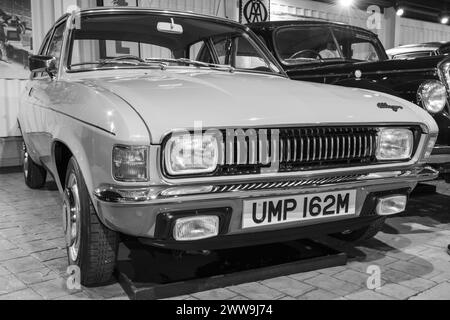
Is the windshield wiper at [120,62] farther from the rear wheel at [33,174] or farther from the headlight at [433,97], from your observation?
the rear wheel at [33,174]

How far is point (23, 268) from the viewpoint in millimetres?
2734

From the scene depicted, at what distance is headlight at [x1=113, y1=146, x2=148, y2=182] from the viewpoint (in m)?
1.87

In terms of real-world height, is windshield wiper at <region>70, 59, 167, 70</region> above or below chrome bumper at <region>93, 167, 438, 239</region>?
above

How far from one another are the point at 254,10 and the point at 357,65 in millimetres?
5094

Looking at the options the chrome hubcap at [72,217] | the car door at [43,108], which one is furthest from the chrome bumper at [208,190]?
the car door at [43,108]

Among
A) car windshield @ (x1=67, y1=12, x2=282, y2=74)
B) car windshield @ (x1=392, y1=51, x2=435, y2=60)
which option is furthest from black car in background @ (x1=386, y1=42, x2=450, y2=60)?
car windshield @ (x1=67, y1=12, x2=282, y2=74)

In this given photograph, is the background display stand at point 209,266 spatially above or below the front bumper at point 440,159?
below

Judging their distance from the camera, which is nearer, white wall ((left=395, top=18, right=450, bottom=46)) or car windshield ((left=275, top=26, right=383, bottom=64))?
car windshield ((left=275, top=26, right=383, bottom=64))

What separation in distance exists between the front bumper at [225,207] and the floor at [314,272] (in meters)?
0.34

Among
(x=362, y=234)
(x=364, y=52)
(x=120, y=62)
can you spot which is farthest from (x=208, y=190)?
(x=364, y=52)

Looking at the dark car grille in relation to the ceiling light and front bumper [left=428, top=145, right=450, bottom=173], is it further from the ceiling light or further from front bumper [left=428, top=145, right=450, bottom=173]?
the ceiling light

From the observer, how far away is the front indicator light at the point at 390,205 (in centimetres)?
245

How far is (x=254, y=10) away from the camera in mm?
8750
